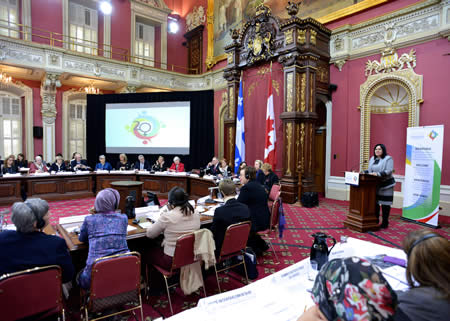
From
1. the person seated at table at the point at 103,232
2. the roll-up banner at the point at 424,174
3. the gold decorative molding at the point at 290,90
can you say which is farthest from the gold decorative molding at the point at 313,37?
the person seated at table at the point at 103,232

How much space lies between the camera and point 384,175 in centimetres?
460

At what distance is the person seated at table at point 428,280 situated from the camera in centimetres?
89

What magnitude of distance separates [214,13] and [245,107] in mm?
5567

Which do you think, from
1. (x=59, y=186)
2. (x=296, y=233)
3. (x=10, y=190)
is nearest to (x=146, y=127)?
(x=59, y=186)

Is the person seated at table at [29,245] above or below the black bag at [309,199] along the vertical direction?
above

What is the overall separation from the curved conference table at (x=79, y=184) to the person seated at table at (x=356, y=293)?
5.83 meters

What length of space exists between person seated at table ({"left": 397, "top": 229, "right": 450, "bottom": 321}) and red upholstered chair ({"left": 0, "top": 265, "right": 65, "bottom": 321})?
182 cm

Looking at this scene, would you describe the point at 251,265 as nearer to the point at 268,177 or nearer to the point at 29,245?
the point at 29,245

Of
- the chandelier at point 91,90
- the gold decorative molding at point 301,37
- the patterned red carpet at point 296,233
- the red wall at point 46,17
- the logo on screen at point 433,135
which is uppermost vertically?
the red wall at point 46,17

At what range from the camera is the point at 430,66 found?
19.3 ft

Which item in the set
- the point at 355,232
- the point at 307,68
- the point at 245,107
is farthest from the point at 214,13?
the point at 355,232

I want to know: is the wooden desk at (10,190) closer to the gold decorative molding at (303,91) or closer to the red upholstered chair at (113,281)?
the red upholstered chair at (113,281)

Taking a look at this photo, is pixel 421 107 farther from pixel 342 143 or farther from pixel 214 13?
pixel 214 13

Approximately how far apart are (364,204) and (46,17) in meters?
12.1
